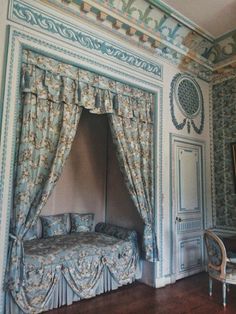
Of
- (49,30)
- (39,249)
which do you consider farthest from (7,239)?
(49,30)

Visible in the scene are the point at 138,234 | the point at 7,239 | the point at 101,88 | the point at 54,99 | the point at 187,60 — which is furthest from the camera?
the point at 187,60

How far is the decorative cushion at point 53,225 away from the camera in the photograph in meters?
3.74

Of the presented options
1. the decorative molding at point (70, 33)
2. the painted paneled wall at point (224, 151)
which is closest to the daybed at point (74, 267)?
the painted paneled wall at point (224, 151)

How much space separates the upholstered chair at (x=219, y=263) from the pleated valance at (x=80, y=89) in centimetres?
184

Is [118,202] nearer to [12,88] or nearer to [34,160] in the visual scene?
[34,160]

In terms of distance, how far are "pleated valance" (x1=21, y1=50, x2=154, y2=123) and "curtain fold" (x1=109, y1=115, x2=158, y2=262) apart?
16cm

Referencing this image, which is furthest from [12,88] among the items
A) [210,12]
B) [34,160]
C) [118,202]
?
[210,12]

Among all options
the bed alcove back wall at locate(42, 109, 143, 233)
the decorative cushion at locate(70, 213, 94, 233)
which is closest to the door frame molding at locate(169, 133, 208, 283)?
the bed alcove back wall at locate(42, 109, 143, 233)

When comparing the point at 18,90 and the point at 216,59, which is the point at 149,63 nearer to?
the point at 216,59

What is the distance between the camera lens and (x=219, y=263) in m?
3.18

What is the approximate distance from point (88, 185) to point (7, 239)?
2121 mm

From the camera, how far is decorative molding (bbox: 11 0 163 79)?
267cm

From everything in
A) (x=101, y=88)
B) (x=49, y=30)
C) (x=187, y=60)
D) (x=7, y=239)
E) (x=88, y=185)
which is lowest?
(x=7, y=239)

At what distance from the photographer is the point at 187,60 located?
429 cm
